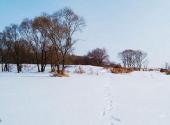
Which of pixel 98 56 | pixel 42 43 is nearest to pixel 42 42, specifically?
pixel 42 43

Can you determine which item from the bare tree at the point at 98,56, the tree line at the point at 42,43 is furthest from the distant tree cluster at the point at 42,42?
the bare tree at the point at 98,56

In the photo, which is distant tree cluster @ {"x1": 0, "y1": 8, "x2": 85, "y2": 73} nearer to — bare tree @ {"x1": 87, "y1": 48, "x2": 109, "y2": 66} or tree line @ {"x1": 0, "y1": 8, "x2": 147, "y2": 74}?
tree line @ {"x1": 0, "y1": 8, "x2": 147, "y2": 74}

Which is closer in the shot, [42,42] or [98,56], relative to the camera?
[42,42]

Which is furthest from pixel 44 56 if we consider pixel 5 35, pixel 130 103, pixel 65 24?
pixel 130 103

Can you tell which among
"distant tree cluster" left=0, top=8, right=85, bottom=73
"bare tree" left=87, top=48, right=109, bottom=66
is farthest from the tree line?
"bare tree" left=87, top=48, right=109, bottom=66

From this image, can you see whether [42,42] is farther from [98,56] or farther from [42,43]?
[98,56]

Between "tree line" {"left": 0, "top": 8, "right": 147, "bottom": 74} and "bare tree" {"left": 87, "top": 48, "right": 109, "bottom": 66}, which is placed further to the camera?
"bare tree" {"left": 87, "top": 48, "right": 109, "bottom": 66}

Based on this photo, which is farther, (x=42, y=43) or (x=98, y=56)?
(x=98, y=56)

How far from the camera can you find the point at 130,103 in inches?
300

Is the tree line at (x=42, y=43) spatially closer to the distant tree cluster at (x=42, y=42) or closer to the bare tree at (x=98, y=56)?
the distant tree cluster at (x=42, y=42)

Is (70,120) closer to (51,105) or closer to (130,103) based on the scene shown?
(51,105)

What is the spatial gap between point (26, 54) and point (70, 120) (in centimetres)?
4532

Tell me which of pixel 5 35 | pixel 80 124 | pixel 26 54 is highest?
pixel 5 35

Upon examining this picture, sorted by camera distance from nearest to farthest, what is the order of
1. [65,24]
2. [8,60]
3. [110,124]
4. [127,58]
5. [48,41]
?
[110,124]
[65,24]
[48,41]
[8,60]
[127,58]
